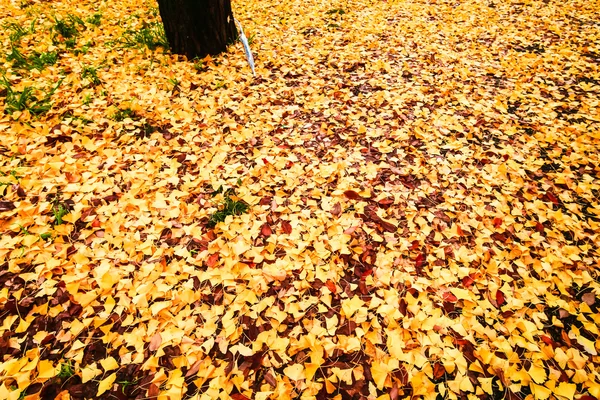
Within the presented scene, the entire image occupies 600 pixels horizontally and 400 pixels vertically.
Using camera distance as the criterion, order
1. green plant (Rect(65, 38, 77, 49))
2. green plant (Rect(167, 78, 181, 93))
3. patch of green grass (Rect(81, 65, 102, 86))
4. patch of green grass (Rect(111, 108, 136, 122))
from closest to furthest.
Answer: patch of green grass (Rect(111, 108, 136, 122)) → patch of green grass (Rect(81, 65, 102, 86)) → green plant (Rect(167, 78, 181, 93)) → green plant (Rect(65, 38, 77, 49))

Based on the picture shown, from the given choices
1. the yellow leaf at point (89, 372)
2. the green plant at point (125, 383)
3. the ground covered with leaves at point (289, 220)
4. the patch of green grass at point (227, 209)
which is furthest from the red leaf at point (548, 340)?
the yellow leaf at point (89, 372)

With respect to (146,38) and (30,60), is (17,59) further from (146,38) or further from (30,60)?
(146,38)

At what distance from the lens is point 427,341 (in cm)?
215

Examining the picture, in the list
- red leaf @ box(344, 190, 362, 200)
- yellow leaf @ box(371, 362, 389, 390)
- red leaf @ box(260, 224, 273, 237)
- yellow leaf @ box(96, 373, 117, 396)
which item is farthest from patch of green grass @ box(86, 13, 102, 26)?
yellow leaf @ box(371, 362, 389, 390)

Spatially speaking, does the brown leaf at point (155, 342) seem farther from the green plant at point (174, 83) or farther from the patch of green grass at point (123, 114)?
the green plant at point (174, 83)

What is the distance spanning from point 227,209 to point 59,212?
1383 mm

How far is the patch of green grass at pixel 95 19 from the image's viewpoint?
475 cm

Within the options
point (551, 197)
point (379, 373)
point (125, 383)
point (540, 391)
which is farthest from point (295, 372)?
point (551, 197)

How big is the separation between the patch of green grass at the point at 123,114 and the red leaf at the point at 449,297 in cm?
369

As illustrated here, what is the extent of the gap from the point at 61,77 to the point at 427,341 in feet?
16.0

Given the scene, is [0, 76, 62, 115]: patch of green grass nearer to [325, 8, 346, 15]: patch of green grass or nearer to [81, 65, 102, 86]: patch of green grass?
[81, 65, 102, 86]: patch of green grass

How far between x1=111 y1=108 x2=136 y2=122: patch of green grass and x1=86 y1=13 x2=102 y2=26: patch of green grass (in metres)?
2.25

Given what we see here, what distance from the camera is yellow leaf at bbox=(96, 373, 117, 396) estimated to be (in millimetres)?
1889

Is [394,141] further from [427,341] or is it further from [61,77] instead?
[61,77]
